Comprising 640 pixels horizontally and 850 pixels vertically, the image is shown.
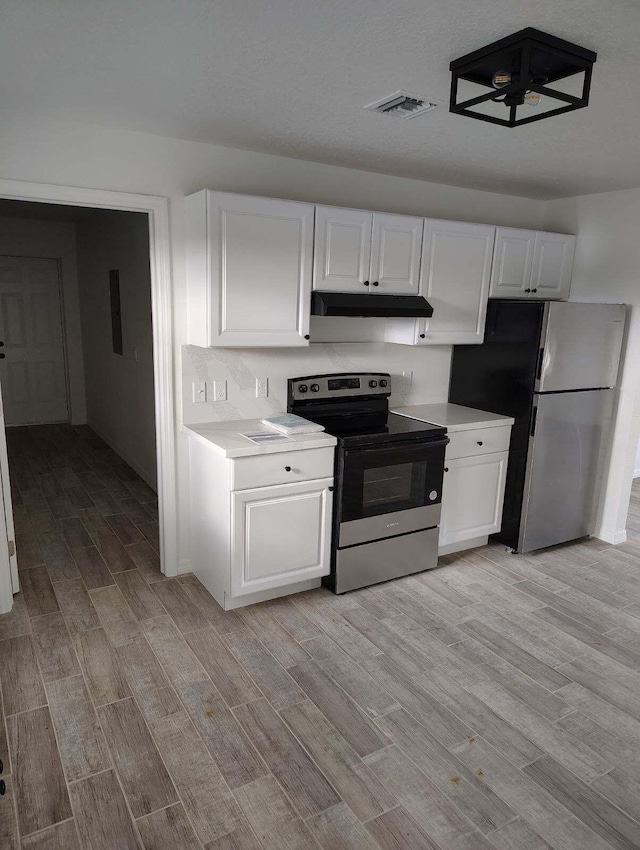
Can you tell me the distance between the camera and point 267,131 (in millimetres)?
2779

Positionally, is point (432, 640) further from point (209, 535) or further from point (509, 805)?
point (209, 535)

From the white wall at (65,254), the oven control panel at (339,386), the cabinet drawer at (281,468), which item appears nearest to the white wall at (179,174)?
the cabinet drawer at (281,468)

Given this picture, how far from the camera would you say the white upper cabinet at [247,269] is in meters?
2.89

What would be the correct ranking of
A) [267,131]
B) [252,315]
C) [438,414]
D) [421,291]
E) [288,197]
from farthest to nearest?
[438,414], [421,291], [288,197], [252,315], [267,131]

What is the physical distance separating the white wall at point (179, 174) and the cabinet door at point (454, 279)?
366 mm

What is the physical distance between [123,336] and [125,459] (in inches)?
45.7

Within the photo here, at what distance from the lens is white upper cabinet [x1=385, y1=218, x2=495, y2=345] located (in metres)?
3.53

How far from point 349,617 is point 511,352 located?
1.93 m

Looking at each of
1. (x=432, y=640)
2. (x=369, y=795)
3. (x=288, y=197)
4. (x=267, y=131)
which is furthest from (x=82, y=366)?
(x=369, y=795)

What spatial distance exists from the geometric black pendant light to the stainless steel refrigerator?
1.76m

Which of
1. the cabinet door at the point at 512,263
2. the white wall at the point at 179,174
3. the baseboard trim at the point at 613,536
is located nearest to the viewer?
the white wall at the point at 179,174

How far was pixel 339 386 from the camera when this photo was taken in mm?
3645

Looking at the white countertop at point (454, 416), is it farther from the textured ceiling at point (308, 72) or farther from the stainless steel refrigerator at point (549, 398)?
the textured ceiling at point (308, 72)

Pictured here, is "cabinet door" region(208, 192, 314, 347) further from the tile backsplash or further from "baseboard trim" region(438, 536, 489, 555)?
"baseboard trim" region(438, 536, 489, 555)
